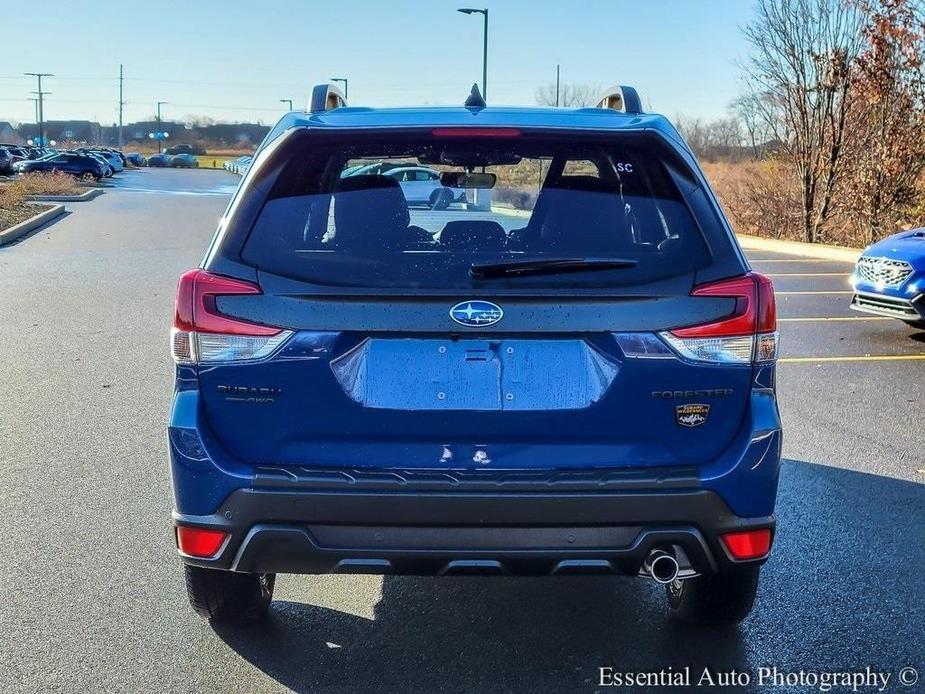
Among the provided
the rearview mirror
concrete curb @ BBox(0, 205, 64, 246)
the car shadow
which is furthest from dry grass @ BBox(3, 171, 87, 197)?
the rearview mirror

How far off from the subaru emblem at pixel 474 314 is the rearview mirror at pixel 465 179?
76 cm

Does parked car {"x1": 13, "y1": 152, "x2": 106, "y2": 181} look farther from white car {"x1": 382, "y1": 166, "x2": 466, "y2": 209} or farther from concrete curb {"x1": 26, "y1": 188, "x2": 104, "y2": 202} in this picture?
white car {"x1": 382, "y1": 166, "x2": 466, "y2": 209}

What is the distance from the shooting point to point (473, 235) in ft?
10.4

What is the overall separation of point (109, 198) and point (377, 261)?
38482 millimetres

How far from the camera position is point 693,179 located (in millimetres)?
3088

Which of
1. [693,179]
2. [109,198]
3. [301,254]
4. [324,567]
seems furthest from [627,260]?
[109,198]

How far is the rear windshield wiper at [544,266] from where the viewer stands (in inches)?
114

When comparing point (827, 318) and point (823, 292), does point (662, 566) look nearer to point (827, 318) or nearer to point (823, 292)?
point (827, 318)

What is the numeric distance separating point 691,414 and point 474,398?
62 cm

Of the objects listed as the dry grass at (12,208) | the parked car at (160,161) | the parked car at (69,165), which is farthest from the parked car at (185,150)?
the dry grass at (12,208)

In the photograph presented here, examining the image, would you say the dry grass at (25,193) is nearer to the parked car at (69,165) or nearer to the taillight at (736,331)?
the parked car at (69,165)

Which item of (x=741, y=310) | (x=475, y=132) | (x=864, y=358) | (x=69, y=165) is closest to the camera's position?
(x=741, y=310)

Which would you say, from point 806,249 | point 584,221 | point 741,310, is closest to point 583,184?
point 584,221

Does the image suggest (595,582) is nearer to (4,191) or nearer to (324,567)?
(324,567)
